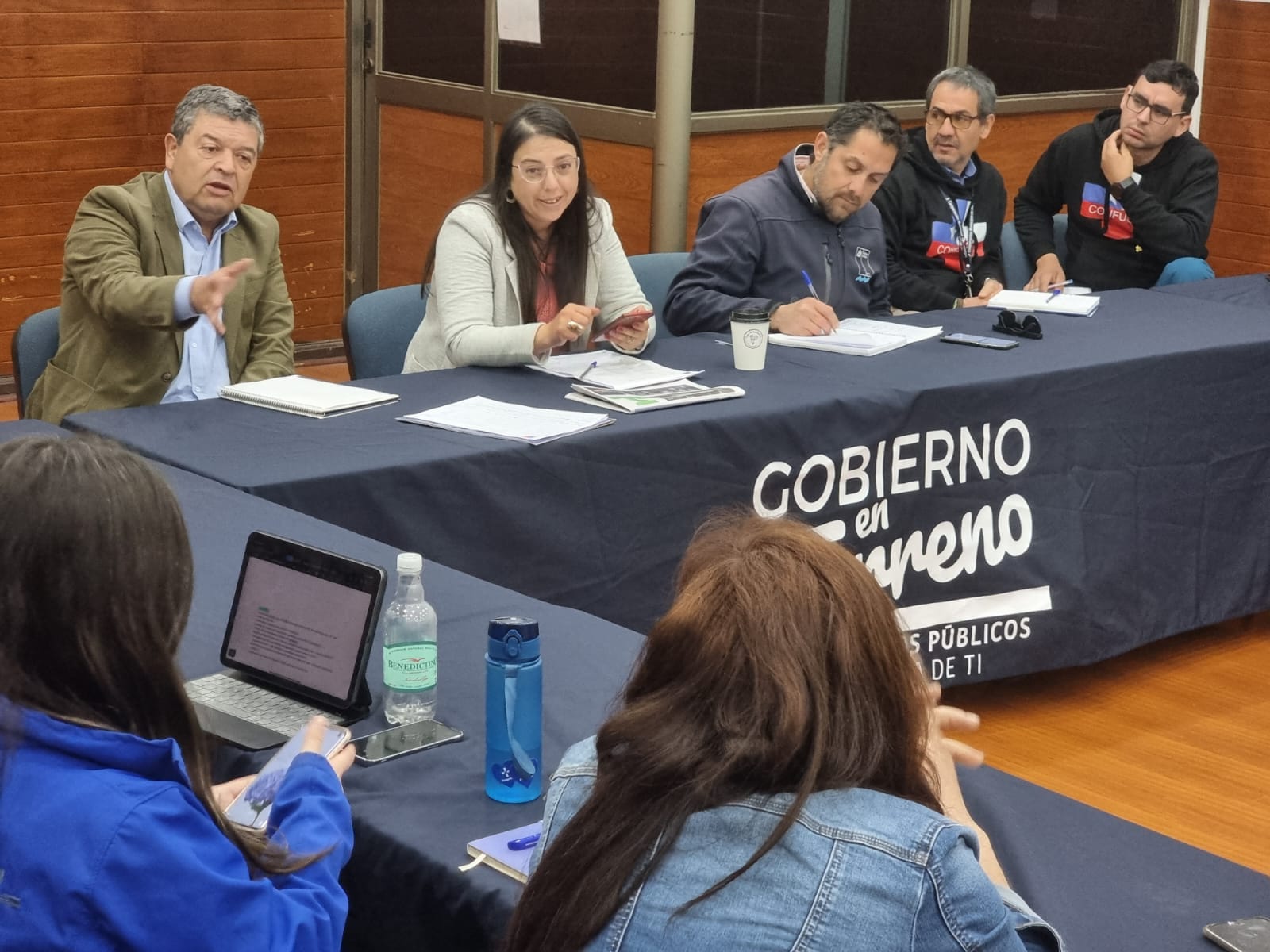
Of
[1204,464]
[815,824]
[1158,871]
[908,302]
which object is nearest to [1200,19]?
[908,302]

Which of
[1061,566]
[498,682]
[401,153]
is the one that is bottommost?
[1061,566]

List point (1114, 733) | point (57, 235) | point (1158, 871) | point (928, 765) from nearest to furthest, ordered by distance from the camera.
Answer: point (928, 765), point (1158, 871), point (1114, 733), point (57, 235)

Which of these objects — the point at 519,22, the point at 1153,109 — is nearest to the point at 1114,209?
the point at 1153,109

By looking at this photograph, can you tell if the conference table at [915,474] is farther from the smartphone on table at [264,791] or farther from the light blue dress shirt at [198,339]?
the smartphone on table at [264,791]

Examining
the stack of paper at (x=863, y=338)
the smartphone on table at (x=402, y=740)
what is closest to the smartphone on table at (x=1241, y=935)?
the smartphone on table at (x=402, y=740)

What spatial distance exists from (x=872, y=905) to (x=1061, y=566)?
2.42 meters

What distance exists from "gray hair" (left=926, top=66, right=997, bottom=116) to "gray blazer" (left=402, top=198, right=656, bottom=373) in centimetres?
134

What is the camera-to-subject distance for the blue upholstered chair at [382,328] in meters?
3.25

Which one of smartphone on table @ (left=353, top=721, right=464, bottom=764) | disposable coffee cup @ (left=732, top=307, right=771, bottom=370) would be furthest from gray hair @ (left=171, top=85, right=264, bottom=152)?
smartphone on table @ (left=353, top=721, right=464, bottom=764)

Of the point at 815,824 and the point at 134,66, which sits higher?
the point at 134,66

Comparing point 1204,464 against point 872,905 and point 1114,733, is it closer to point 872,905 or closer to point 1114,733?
point 1114,733

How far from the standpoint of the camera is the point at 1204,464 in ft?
11.6

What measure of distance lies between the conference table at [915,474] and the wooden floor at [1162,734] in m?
0.10

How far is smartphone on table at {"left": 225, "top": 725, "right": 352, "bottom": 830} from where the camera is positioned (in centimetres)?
138
